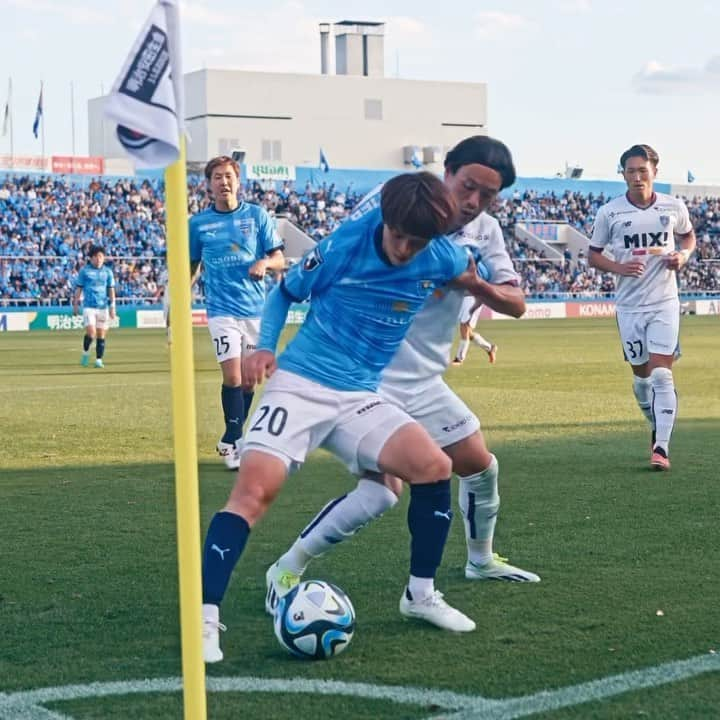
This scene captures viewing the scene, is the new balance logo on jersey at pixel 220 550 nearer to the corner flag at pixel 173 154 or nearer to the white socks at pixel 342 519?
the white socks at pixel 342 519

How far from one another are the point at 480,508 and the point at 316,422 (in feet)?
4.53

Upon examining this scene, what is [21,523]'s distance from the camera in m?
7.62

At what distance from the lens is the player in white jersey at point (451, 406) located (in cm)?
524

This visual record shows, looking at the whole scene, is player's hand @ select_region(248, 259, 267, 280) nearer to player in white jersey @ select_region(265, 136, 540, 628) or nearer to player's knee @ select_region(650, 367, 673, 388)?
player's knee @ select_region(650, 367, 673, 388)

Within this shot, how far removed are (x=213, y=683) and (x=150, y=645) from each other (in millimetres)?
570

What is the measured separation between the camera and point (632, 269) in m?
9.84

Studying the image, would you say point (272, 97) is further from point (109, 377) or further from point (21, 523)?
point (21, 523)

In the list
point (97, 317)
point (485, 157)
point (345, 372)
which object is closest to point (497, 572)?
point (345, 372)

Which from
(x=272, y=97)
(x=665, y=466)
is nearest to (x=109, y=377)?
(x=665, y=466)

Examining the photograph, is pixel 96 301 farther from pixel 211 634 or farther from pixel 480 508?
pixel 211 634

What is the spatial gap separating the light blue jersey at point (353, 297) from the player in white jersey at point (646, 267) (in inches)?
199

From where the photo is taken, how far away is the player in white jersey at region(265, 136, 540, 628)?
5.24 meters

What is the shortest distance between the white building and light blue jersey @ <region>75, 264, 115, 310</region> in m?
56.9

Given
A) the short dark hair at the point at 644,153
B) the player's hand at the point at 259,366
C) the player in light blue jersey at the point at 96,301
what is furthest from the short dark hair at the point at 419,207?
the player in light blue jersey at the point at 96,301
